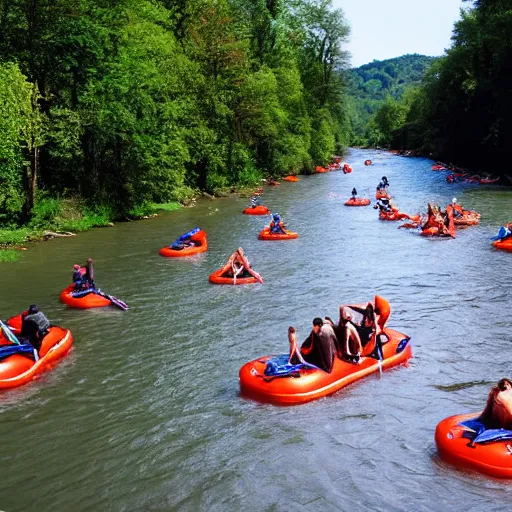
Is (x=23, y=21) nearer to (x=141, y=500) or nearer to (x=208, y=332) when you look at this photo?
(x=208, y=332)

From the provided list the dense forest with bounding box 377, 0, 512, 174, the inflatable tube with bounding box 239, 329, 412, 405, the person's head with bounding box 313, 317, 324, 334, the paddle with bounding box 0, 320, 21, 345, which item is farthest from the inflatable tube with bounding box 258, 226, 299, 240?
the dense forest with bounding box 377, 0, 512, 174

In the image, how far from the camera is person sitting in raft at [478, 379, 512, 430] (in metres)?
7.70

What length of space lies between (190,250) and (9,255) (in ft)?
20.1

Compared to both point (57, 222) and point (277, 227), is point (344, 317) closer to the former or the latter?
point (277, 227)

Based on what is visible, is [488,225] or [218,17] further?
[218,17]

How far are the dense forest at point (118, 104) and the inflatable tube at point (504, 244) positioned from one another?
585 inches

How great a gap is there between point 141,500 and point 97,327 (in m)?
6.63

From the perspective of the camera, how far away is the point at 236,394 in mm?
9984

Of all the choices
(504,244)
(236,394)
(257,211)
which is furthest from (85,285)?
(257,211)

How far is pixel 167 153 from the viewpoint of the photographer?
2800 cm

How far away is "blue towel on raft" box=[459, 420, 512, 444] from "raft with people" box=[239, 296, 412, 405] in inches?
102

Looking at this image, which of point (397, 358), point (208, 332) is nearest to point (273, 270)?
point (208, 332)

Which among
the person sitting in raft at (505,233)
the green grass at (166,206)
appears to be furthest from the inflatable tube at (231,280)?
the green grass at (166,206)

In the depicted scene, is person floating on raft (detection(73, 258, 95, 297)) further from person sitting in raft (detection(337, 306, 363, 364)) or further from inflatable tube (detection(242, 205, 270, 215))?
inflatable tube (detection(242, 205, 270, 215))
